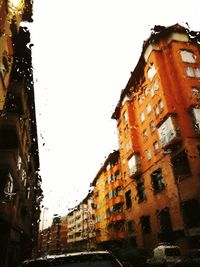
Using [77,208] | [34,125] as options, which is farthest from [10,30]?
[77,208]

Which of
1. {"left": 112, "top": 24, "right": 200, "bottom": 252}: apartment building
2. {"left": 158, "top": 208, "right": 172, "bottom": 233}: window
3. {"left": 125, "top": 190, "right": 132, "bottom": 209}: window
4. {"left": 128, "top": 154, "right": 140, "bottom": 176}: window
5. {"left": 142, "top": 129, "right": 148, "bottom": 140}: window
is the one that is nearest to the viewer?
{"left": 112, "top": 24, "right": 200, "bottom": 252}: apartment building

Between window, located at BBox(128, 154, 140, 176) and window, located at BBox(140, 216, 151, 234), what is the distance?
621 centimetres

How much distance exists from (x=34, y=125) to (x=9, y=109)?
33.2 ft

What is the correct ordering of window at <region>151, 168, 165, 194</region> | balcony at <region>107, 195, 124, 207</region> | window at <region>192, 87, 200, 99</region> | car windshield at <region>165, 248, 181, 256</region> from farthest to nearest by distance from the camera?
balcony at <region>107, 195, 124, 207</region>
window at <region>151, 168, 165, 194</region>
window at <region>192, 87, 200, 99</region>
car windshield at <region>165, 248, 181, 256</region>

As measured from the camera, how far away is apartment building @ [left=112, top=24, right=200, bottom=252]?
Result: 1069 inches

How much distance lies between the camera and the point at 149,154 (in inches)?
1417

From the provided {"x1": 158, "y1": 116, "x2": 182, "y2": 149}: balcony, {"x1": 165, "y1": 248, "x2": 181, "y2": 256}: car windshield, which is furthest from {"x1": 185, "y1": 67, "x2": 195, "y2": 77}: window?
{"x1": 165, "y1": 248, "x2": 181, "y2": 256}: car windshield

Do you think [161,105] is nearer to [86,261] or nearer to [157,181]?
[157,181]

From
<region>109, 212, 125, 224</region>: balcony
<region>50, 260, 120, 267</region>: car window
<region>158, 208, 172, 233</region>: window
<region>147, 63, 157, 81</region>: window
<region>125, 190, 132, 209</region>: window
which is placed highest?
<region>147, 63, 157, 81</region>: window

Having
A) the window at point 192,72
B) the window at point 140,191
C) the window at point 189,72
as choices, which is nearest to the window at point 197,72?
the window at point 192,72

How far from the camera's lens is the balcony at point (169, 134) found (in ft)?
93.6

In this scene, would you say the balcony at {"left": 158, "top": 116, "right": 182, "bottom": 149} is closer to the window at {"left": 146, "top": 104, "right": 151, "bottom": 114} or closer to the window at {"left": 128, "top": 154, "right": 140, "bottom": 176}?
the window at {"left": 146, "top": 104, "right": 151, "bottom": 114}

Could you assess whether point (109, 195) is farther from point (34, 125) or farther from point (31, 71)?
point (31, 71)

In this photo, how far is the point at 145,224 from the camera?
36125mm
